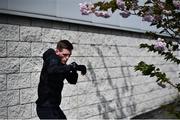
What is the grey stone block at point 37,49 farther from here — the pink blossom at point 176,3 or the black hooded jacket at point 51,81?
the pink blossom at point 176,3

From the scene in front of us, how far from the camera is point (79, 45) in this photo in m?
7.48

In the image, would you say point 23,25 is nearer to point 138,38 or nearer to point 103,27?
point 103,27

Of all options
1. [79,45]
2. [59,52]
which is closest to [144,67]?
[59,52]

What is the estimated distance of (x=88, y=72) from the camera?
7.72 metres

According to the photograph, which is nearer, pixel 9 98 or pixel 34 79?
pixel 9 98

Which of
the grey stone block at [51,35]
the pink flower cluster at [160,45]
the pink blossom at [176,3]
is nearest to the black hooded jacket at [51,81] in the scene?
the grey stone block at [51,35]

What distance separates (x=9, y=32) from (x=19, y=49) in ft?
1.05

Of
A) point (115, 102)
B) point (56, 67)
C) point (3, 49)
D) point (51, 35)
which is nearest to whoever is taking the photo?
point (56, 67)

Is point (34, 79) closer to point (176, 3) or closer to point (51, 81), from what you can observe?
point (51, 81)

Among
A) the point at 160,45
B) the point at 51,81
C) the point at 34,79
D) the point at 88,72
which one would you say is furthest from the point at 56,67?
the point at 88,72

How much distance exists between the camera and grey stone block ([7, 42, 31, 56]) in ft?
19.2

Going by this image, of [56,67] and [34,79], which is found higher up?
[56,67]

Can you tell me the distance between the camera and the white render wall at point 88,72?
588 cm

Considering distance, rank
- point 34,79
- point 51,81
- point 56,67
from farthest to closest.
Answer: point 34,79 < point 51,81 < point 56,67
